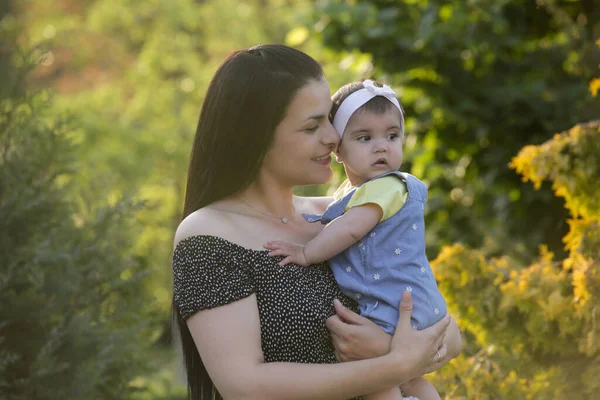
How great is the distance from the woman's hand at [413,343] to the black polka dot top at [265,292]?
208 mm

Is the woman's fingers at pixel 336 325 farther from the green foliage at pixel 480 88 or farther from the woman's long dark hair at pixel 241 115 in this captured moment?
the green foliage at pixel 480 88

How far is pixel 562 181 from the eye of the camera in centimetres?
370

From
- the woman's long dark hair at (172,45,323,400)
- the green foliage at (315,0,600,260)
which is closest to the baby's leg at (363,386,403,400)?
the woman's long dark hair at (172,45,323,400)

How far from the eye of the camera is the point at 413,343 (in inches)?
90.2

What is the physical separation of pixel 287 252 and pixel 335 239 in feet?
0.49

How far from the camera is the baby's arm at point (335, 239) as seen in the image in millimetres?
2340

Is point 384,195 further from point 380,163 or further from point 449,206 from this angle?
point 449,206

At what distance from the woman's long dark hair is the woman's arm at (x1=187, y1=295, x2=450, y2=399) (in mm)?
320

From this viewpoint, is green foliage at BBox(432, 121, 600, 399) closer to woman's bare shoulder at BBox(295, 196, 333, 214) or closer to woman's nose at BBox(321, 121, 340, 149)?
woman's bare shoulder at BBox(295, 196, 333, 214)

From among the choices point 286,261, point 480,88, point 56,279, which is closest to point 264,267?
point 286,261

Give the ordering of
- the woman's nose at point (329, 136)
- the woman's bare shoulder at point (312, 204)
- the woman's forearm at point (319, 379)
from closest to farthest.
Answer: the woman's forearm at point (319, 379) → the woman's nose at point (329, 136) → the woman's bare shoulder at point (312, 204)

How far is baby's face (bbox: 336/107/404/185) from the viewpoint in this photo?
2461 millimetres

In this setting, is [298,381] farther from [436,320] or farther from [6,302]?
[6,302]

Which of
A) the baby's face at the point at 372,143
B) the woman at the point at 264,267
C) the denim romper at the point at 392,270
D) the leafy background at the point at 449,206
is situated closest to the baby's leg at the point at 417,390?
the woman at the point at 264,267
